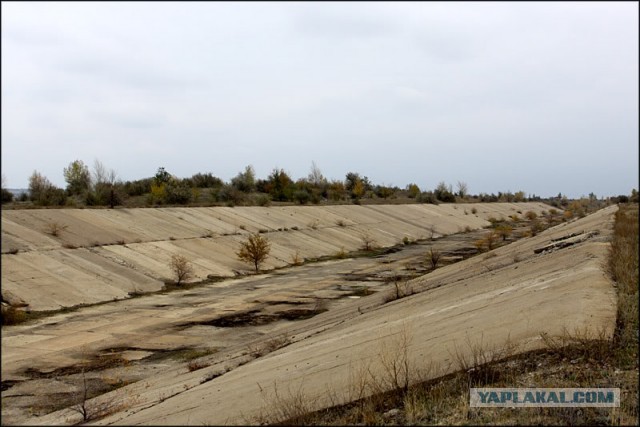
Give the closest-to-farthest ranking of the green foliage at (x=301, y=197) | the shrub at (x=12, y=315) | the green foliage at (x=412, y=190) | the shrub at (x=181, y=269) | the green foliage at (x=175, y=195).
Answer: the shrub at (x=12, y=315) → the shrub at (x=181, y=269) → the green foliage at (x=175, y=195) → the green foliage at (x=301, y=197) → the green foliage at (x=412, y=190)

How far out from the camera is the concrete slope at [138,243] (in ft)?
57.8

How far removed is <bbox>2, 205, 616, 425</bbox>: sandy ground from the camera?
6754 millimetres

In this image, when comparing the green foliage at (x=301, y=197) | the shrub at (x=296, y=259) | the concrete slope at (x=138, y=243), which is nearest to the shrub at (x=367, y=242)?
the concrete slope at (x=138, y=243)

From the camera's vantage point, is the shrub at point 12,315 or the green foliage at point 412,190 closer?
the shrub at point 12,315

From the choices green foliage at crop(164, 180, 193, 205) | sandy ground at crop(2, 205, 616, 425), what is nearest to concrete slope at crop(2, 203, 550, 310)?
sandy ground at crop(2, 205, 616, 425)

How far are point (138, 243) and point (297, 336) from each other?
1497 centimetres

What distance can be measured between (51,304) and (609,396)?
15.5 metres

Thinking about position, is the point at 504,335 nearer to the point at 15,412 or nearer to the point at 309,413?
the point at 309,413

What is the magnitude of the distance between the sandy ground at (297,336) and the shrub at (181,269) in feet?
10.9

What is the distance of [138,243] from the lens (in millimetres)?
24203

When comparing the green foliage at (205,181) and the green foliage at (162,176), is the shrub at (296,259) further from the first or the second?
the green foliage at (205,181)

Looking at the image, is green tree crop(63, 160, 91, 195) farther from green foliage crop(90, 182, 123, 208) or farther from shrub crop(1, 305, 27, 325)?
shrub crop(1, 305, 27, 325)

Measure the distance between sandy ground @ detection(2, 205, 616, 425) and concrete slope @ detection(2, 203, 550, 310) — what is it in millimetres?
1822

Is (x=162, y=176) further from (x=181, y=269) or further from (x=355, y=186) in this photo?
(x=355, y=186)
